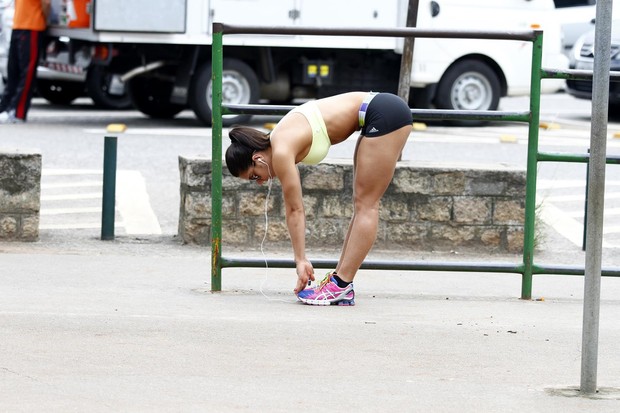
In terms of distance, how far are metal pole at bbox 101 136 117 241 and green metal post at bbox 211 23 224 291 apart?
190cm

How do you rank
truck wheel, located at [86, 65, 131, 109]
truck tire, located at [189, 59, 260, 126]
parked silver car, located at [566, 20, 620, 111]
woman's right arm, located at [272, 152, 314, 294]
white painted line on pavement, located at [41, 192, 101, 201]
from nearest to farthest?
1. woman's right arm, located at [272, 152, 314, 294]
2. white painted line on pavement, located at [41, 192, 101, 201]
3. truck tire, located at [189, 59, 260, 126]
4. parked silver car, located at [566, 20, 620, 111]
5. truck wheel, located at [86, 65, 131, 109]

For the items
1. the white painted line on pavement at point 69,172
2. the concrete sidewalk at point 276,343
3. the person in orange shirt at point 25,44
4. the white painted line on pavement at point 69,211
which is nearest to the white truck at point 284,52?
the person in orange shirt at point 25,44

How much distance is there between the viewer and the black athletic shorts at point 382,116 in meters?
6.30

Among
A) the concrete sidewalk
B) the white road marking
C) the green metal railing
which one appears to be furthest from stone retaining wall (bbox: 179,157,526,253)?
the green metal railing

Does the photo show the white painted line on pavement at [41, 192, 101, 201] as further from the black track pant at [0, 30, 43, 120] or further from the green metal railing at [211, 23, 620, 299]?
the black track pant at [0, 30, 43, 120]

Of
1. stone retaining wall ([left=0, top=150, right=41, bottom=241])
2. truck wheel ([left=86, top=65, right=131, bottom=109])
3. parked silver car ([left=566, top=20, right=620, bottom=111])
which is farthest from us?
truck wheel ([left=86, top=65, right=131, bottom=109])

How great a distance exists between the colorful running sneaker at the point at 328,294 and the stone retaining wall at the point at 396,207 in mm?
1869

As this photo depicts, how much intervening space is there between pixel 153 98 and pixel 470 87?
3.95 meters

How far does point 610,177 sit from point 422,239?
387cm

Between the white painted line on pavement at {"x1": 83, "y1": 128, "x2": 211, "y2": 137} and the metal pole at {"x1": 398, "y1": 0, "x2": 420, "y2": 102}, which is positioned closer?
the metal pole at {"x1": 398, "y1": 0, "x2": 420, "y2": 102}

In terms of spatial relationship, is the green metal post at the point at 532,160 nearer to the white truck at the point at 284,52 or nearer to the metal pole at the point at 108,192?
the metal pole at the point at 108,192

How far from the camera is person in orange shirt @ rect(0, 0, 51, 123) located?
14.9 meters

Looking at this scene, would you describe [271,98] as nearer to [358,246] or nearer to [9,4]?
[9,4]

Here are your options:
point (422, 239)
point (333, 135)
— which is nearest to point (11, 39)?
point (422, 239)
